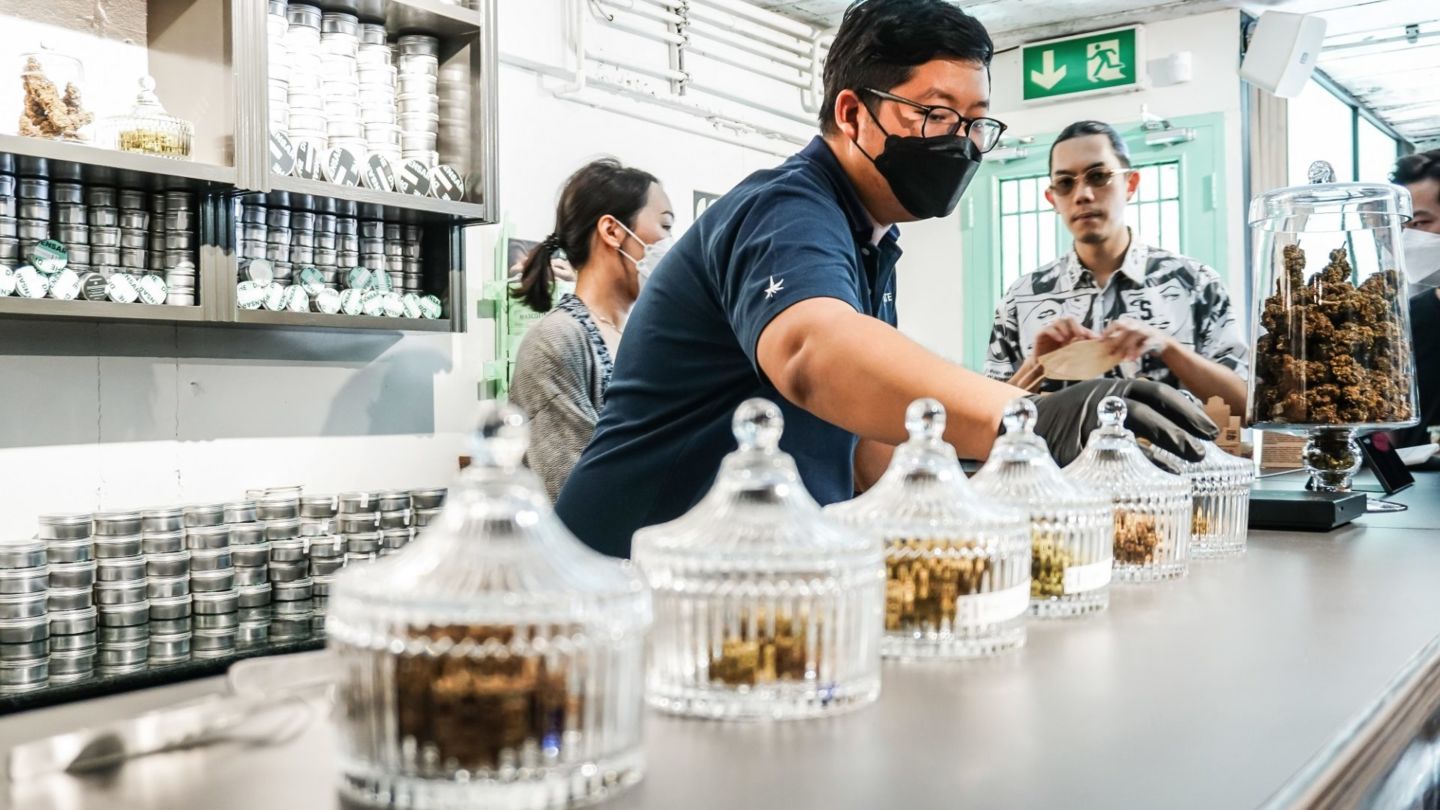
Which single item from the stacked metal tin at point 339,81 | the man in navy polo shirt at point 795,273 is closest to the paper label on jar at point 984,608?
the man in navy polo shirt at point 795,273

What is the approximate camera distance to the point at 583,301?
278 cm

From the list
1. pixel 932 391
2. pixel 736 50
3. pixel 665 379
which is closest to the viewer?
pixel 932 391

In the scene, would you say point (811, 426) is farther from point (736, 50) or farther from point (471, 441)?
point (736, 50)

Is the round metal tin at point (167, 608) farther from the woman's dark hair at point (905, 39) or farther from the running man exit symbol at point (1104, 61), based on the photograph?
the running man exit symbol at point (1104, 61)

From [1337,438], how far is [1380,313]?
19 cm

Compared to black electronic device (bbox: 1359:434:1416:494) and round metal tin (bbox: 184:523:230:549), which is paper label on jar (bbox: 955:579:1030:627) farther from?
round metal tin (bbox: 184:523:230:549)

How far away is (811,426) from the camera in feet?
5.03

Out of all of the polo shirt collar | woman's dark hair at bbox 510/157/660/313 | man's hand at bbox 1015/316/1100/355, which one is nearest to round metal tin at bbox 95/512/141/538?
woman's dark hair at bbox 510/157/660/313

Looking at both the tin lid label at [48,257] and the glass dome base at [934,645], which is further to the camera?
the tin lid label at [48,257]

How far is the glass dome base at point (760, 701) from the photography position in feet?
2.05

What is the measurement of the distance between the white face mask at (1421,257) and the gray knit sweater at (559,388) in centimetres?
216

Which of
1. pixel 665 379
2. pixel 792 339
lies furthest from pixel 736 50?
pixel 792 339

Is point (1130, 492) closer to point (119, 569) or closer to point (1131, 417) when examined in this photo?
point (1131, 417)

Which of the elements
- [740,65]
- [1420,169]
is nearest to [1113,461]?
[1420,169]
